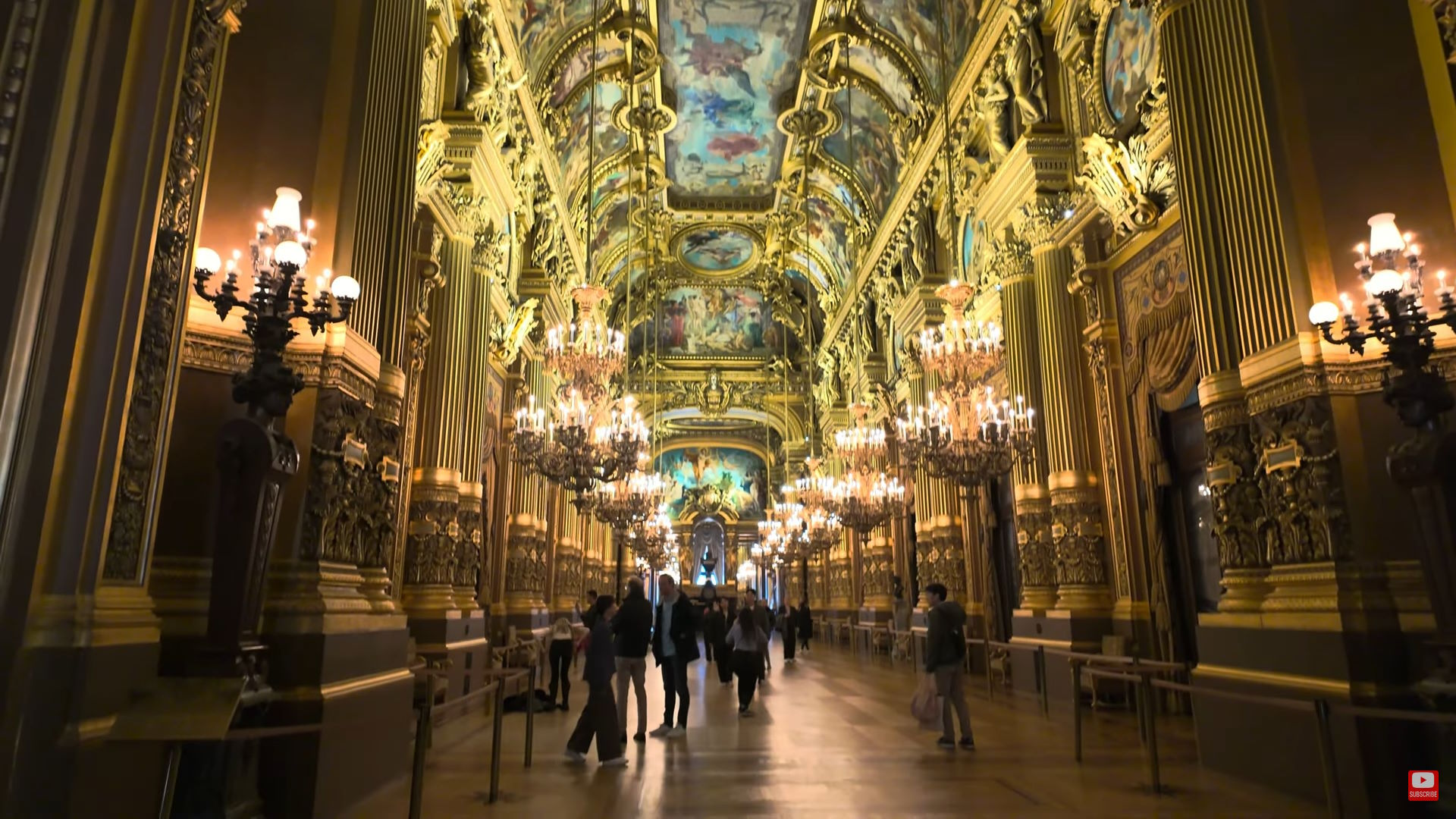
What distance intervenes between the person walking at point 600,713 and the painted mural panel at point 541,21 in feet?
33.9

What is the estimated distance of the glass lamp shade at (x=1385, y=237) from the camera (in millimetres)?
4641

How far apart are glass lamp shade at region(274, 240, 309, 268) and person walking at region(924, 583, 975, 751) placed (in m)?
5.78

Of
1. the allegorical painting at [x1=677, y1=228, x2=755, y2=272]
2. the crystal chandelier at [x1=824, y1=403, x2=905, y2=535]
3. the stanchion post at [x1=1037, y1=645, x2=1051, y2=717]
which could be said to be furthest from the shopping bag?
the allegorical painting at [x1=677, y1=228, x2=755, y2=272]

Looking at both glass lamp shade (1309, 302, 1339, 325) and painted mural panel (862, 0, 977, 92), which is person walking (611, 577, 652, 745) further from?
painted mural panel (862, 0, 977, 92)

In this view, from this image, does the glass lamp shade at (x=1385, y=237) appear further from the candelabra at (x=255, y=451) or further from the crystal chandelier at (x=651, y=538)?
the crystal chandelier at (x=651, y=538)

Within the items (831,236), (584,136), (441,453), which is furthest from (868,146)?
(441,453)

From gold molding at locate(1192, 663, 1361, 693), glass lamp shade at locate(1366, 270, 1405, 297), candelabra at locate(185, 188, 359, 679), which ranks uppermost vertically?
glass lamp shade at locate(1366, 270, 1405, 297)

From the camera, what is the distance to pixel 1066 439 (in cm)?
1109

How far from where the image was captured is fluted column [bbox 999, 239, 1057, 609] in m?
11.3

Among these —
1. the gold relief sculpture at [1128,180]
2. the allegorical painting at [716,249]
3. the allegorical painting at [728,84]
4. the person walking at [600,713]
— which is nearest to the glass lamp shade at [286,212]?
the person walking at [600,713]

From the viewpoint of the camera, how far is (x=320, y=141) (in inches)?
219

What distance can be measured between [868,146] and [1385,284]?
51.7 ft

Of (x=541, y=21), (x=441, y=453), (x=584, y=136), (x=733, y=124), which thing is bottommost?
(x=441, y=453)

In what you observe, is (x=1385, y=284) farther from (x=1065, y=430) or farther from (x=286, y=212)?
(x=1065, y=430)
